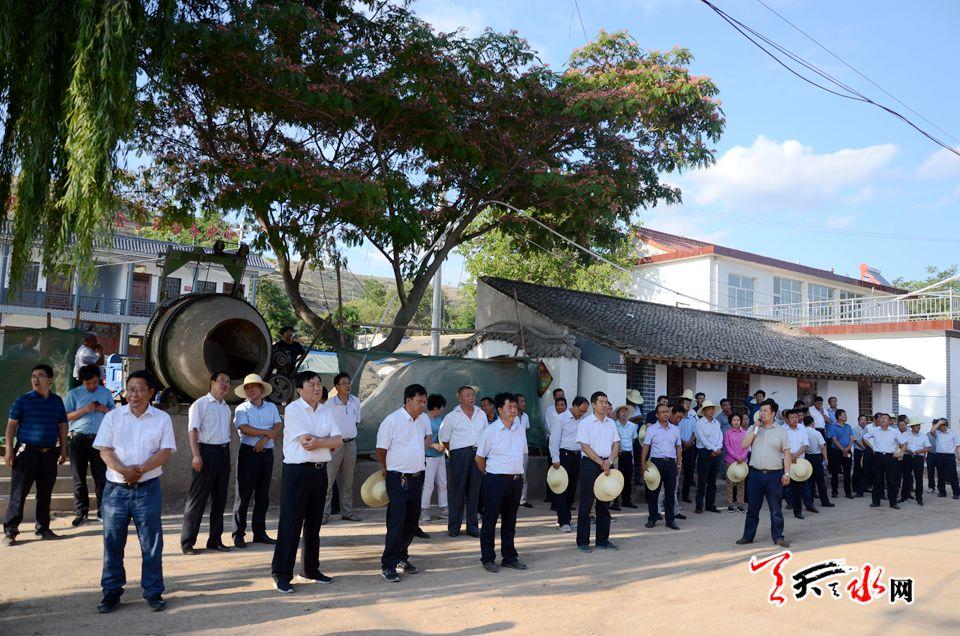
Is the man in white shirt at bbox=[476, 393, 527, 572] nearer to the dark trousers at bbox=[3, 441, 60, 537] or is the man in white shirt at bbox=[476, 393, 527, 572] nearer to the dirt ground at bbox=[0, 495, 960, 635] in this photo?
the dirt ground at bbox=[0, 495, 960, 635]

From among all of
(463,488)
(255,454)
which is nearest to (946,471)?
(463,488)

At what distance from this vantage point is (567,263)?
87.2 ft

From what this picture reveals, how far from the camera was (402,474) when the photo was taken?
7.21m

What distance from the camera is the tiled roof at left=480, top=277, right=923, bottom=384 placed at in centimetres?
1650

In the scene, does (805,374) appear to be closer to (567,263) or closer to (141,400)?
(567,263)

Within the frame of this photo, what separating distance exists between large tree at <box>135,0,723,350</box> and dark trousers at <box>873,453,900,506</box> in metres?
6.51

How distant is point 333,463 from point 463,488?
1757mm

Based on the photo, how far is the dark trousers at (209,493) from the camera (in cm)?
795

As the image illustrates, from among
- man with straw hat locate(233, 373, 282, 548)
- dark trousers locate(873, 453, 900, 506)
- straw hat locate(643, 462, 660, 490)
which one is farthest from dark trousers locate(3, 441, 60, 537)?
dark trousers locate(873, 453, 900, 506)

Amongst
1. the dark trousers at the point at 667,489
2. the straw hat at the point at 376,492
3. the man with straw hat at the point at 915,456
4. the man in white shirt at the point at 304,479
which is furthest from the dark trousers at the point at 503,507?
the man with straw hat at the point at 915,456

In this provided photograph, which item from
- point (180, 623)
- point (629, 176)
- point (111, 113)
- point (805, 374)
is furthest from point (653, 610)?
point (805, 374)

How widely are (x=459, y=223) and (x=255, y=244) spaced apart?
4353 mm

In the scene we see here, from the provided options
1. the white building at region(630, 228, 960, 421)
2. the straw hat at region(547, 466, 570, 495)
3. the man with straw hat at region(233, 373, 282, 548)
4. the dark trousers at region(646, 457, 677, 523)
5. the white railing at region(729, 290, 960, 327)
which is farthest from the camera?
the white railing at region(729, 290, 960, 327)

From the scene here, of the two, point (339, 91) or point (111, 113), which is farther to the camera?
point (339, 91)
